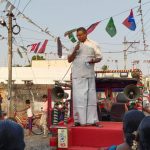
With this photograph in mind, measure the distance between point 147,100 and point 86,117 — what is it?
2154mm

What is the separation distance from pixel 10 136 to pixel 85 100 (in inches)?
174

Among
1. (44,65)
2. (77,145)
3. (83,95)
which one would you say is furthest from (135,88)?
(44,65)

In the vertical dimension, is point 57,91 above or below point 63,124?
above

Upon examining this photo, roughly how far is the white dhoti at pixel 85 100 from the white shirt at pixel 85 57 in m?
0.12

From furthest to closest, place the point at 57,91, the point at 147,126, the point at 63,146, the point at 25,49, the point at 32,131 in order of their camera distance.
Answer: the point at 25,49, the point at 32,131, the point at 57,91, the point at 63,146, the point at 147,126

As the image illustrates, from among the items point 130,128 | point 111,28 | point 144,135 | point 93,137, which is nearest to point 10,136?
point 144,135

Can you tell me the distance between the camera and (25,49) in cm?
2352

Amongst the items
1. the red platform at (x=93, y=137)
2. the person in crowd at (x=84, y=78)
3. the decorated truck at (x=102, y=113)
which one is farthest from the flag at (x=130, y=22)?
the red platform at (x=93, y=137)

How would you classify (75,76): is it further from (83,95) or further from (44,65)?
(44,65)

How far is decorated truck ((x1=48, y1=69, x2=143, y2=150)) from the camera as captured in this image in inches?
281

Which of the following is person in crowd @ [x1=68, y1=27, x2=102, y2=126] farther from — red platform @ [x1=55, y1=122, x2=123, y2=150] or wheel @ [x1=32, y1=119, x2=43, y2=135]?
wheel @ [x1=32, y1=119, x2=43, y2=135]

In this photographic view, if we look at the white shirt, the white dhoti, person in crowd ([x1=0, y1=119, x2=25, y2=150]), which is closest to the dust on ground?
the white dhoti

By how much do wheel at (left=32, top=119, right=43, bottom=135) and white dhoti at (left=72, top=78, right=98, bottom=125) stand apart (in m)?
10.1

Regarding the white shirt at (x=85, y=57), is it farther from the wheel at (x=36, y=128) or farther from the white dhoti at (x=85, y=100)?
the wheel at (x=36, y=128)
